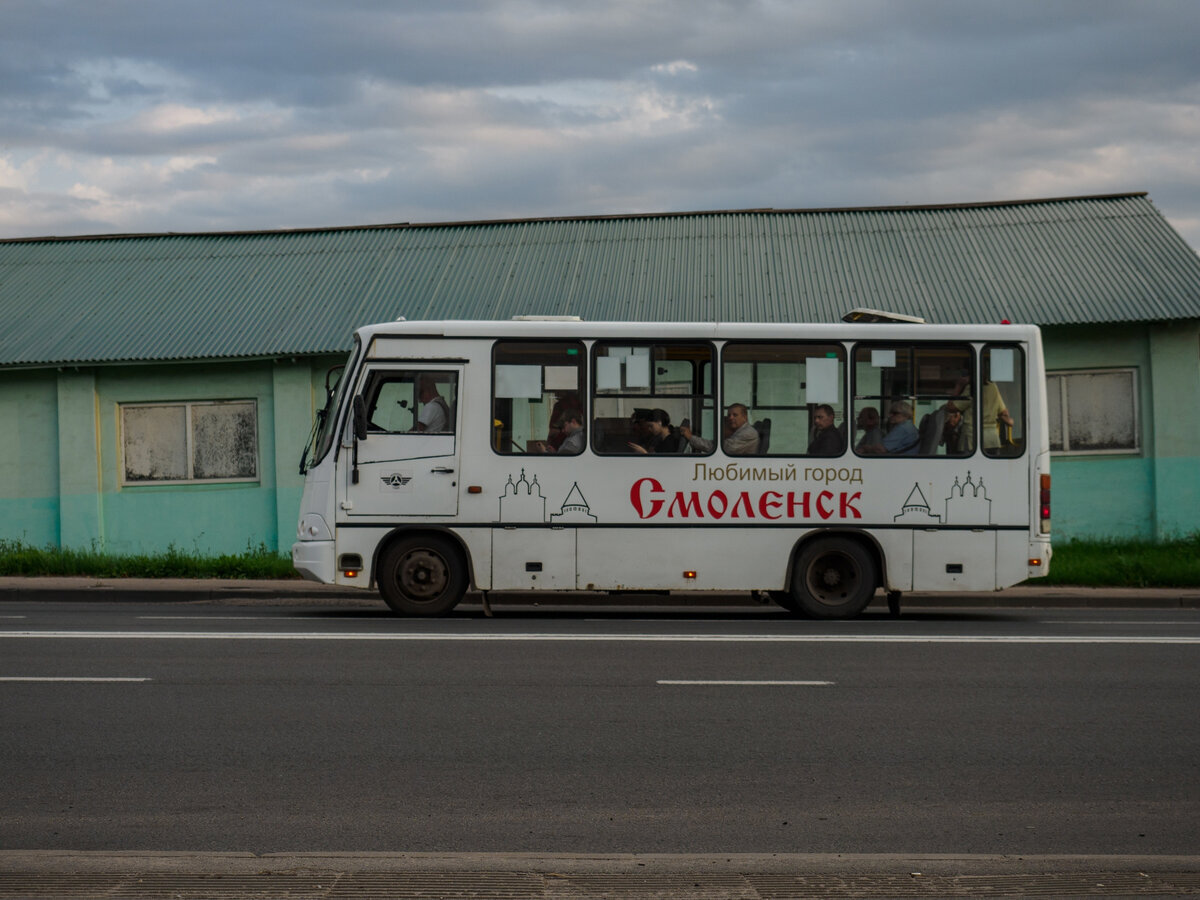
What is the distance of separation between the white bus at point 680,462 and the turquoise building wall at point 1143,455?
8427mm

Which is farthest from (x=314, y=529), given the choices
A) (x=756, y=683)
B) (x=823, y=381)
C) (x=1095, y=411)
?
(x=1095, y=411)

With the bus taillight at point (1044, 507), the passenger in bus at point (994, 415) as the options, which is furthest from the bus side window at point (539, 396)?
the bus taillight at point (1044, 507)

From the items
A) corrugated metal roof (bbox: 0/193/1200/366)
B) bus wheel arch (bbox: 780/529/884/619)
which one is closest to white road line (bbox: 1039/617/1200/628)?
bus wheel arch (bbox: 780/529/884/619)

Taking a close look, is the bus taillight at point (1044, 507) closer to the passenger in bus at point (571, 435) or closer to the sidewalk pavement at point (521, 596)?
the sidewalk pavement at point (521, 596)

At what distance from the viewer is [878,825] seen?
5.67 meters

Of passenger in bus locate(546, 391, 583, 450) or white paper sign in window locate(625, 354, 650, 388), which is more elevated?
white paper sign in window locate(625, 354, 650, 388)

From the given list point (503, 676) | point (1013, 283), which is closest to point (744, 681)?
point (503, 676)

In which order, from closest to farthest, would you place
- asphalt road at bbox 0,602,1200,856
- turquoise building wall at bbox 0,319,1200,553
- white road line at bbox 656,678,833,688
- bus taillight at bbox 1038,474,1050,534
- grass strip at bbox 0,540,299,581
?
1. asphalt road at bbox 0,602,1200,856
2. white road line at bbox 656,678,833,688
3. bus taillight at bbox 1038,474,1050,534
4. grass strip at bbox 0,540,299,581
5. turquoise building wall at bbox 0,319,1200,553

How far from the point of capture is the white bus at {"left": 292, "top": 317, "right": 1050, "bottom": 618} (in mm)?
13273

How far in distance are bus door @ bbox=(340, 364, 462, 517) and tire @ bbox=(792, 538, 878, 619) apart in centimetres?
338

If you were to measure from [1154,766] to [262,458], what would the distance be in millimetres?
18011

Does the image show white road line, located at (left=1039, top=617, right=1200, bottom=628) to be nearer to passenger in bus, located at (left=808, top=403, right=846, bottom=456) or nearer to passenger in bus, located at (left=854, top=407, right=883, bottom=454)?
passenger in bus, located at (left=854, top=407, right=883, bottom=454)

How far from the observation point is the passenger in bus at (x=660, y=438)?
13469 millimetres

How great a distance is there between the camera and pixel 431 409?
13.4 meters
